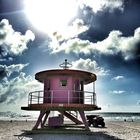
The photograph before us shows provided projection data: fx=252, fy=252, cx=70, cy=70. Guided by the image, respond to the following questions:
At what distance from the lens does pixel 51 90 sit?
20.5 metres

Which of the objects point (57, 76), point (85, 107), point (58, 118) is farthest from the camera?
point (58, 118)

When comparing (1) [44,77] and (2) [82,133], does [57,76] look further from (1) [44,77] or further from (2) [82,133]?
(2) [82,133]

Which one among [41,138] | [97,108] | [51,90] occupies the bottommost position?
[41,138]

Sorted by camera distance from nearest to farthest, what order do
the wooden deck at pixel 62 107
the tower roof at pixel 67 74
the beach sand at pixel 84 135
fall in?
the beach sand at pixel 84 135, the wooden deck at pixel 62 107, the tower roof at pixel 67 74

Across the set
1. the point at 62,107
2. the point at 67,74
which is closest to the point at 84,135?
the point at 62,107

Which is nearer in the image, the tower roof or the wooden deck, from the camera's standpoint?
the wooden deck

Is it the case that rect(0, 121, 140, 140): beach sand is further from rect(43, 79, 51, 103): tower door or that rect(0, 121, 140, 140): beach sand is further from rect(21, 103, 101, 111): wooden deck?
rect(43, 79, 51, 103): tower door

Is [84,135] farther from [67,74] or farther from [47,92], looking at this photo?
[67,74]

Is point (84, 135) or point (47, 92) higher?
point (47, 92)

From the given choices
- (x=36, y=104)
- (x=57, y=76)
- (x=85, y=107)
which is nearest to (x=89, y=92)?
(x=85, y=107)

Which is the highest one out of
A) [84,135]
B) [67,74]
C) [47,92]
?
[67,74]

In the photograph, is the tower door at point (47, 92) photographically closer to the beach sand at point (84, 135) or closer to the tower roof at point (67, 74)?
the tower roof at point (67, 74)

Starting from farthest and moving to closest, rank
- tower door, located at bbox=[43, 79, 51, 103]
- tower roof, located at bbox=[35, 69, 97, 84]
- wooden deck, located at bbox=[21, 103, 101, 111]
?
tower door, located at bbox=[43, 79, 51, 103]
tower roof, located at bbox=[35, 69, 97, 84]
wooden deck, located at bbox=[21, 103, 101, 111]

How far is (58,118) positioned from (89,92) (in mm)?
5526
